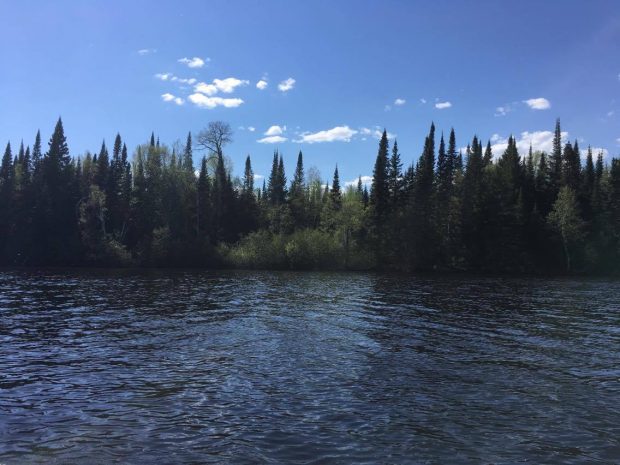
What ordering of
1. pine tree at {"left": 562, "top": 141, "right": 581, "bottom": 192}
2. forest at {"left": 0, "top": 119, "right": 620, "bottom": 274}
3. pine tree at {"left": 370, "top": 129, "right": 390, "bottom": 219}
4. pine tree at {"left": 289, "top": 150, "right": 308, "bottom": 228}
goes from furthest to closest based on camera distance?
pine tree at {"left": 289, "top": 150, "right": 308, "bottom": 228} → pine tree at {"left": 562, "top": 141, "right": 581, "bottom": 192} → pine tree at {"left": 370, "top": 129, "right": 390, "bottom": 219} → forest at {"left": 0, "top": 119, "right": 620, "bottom": 274}

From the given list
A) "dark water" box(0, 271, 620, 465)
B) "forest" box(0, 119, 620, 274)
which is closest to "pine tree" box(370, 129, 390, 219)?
"forest" box(0, 119, 620, 274)

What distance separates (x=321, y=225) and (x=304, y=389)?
327 feet

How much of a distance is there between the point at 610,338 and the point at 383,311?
12368 millimetres

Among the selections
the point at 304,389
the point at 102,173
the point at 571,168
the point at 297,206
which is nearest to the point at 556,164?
the point at 571,168

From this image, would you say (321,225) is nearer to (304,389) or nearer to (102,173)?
(102,173)

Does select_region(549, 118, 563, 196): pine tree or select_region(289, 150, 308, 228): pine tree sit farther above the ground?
select_region(549, 118, 563, 196): pine tree

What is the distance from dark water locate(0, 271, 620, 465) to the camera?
9375 millimetres

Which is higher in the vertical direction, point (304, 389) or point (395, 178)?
point (395, 178)

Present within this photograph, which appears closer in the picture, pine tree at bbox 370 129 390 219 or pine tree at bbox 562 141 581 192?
pine tree at bbox 370 129 390 219

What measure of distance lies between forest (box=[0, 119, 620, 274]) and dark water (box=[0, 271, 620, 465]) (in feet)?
221

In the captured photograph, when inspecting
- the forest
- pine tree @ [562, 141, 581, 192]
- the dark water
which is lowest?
the dark water

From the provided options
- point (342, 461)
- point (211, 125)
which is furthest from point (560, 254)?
point (342, 461)

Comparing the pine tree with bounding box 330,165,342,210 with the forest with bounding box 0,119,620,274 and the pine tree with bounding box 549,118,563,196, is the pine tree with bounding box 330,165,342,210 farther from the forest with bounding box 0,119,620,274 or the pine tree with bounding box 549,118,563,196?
the pine tree with bounding box 549,118,563,196

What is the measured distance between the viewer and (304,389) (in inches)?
517
